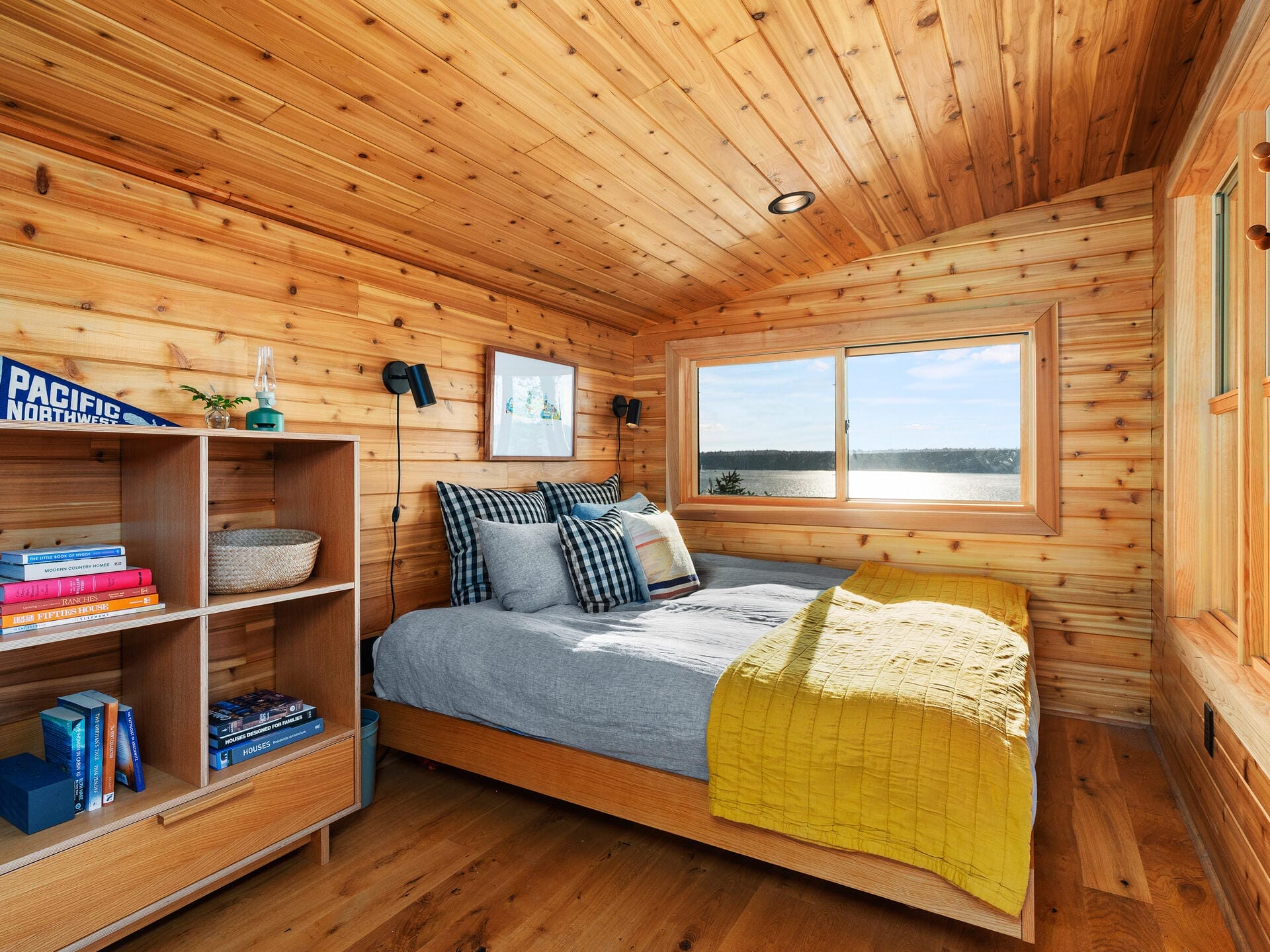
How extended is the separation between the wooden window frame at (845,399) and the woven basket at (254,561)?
2.36m

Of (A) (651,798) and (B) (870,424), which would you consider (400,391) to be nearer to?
(A) (651,798)

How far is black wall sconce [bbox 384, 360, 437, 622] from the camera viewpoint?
2656 mm

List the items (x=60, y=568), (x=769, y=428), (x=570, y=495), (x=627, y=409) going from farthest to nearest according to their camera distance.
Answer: (x=627, y=409), (x=769, y=428), (x=570, y=495), (x=60, y=568)

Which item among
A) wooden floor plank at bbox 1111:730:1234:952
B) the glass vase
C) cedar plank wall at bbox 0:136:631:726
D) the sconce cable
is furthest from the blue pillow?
wooden floor plank at bbox 1111:730:1234:952

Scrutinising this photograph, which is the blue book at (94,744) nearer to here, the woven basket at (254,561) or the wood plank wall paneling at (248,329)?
the woven basket at (254,561)

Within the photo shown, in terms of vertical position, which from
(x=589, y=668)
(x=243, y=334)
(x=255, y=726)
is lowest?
(x=255, y=726)

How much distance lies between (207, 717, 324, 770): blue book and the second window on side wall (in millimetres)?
2563

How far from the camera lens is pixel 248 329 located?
219cm

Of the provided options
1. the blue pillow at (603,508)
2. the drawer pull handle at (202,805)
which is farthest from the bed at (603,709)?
the drawer pull handle at (202,805)

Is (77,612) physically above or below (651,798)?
above

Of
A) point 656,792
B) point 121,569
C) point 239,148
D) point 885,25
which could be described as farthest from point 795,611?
point 239,148

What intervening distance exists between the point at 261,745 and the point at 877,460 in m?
2.94

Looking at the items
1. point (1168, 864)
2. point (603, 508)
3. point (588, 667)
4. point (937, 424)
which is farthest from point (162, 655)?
point (937, 424)

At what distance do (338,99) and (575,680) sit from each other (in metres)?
1.66
